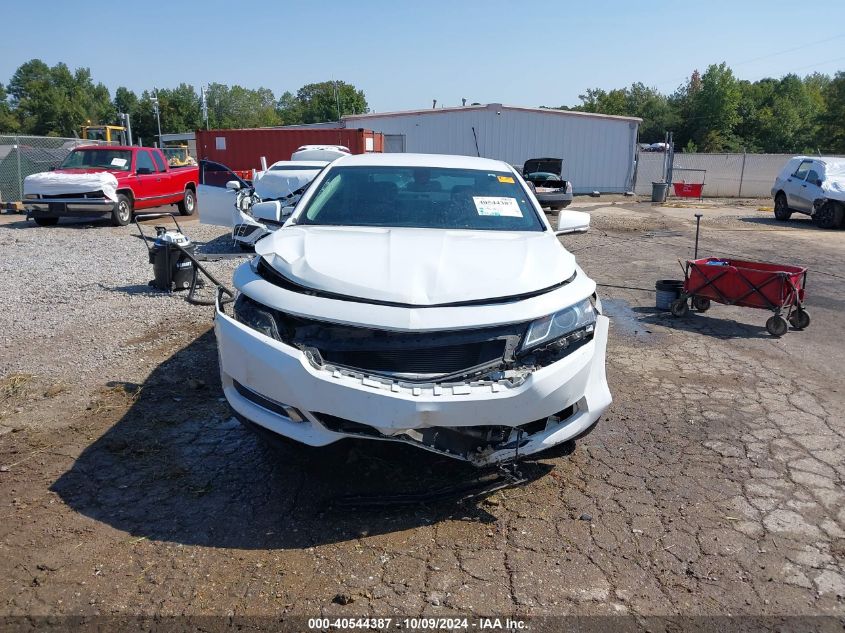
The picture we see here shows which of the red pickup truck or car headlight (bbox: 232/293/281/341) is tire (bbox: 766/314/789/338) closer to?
car headlight (bbox: 232/293/281/341)

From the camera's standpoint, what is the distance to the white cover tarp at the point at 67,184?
15098 millimetres

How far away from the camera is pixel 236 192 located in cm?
1116

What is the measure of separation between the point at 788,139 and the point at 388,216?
61.6 m

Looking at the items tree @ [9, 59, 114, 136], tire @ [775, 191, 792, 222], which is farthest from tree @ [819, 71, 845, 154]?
tree @ [9, 59, 114, 136]

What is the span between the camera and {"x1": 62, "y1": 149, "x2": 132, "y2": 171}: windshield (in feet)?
53.1

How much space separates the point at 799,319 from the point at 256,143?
19.7m

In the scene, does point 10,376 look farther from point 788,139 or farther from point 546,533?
point 788,139

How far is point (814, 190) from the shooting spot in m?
18.2

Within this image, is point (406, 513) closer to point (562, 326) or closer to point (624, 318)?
point (562, 326)

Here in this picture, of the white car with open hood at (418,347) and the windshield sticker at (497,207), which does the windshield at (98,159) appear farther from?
the white car with open hood at (418,347)

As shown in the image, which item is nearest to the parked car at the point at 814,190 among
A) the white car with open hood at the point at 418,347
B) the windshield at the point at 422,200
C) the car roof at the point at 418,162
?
the car roof at the point at 418,162

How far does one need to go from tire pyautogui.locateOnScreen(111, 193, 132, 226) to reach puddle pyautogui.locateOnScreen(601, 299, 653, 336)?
1188 cm

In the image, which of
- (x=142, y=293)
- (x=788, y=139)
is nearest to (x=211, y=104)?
(x=788, y=139)

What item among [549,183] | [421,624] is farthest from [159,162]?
[421,624]
